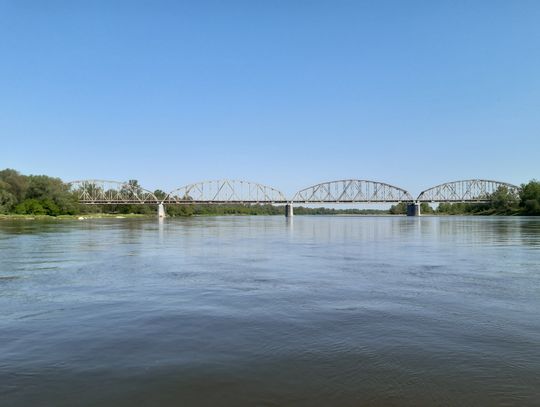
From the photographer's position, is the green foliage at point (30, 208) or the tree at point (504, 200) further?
the tree at point (504, 200)

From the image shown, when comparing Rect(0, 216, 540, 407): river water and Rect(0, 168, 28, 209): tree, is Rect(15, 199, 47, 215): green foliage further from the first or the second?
Rect(0, 216, 540, 407): river water

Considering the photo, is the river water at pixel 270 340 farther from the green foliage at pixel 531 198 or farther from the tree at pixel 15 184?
the green foliage at pixel 531 198

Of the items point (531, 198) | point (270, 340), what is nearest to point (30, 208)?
point (270, 340)

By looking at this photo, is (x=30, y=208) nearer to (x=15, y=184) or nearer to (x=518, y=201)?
(x=15, y=184)

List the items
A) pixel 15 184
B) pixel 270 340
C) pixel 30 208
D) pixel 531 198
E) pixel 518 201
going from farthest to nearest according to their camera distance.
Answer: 1. pixel 518 201
2. pixel 531 198
3. pixel 15 184
4. pixel 30 208
5. pixel 270 340

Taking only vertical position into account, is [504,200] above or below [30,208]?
above

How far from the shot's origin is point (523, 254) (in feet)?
90.0

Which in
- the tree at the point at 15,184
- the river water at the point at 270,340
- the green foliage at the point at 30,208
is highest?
the tree at the point at 15,184

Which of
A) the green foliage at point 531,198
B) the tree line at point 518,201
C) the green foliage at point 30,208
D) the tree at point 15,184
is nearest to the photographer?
the green foliage at point 30,208

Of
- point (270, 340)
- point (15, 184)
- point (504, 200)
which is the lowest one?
point (270, 340)

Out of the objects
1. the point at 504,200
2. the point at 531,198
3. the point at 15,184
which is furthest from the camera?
the point at 504,200

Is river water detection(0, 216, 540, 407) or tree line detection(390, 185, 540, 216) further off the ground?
tree line detection(390, 185, 540, 216)

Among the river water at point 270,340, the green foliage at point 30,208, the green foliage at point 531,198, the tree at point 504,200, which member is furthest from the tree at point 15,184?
the tree at point 504,200

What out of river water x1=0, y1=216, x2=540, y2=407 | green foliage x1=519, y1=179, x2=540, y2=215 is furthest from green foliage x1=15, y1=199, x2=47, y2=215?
green foliage x1=519, y1=179, x2=540, y2=215
